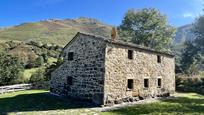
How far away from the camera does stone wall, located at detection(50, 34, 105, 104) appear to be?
22172mm

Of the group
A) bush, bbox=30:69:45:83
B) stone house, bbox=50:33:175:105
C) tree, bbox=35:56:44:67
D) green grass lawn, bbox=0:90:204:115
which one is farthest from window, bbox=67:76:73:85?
tree, bbox=35:56:44:67

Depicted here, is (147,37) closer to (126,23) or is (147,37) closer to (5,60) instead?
(126,23)

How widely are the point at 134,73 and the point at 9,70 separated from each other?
2100 cm

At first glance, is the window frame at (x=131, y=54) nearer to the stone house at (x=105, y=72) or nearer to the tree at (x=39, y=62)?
the stone house at (x=105, y=72)

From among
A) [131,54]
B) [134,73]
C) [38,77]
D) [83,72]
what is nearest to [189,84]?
[134,73]

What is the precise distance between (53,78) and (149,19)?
3857 centimetres

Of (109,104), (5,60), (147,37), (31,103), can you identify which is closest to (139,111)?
(109,104)

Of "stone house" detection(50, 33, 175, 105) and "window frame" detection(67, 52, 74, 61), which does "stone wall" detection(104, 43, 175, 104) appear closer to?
"stone house" detection(50, 33, 175, 105)

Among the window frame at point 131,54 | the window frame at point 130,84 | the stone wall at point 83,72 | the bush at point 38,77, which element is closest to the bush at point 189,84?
the window frame at point 130,84

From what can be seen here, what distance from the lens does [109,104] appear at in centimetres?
2200

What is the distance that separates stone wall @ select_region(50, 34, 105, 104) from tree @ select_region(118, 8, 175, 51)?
33.7 metres

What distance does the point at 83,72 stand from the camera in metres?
23.8

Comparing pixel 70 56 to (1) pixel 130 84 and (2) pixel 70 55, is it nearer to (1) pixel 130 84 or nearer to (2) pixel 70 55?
(2) pixel 70 55

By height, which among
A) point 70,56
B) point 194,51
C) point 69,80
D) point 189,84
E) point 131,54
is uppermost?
point 194,51
